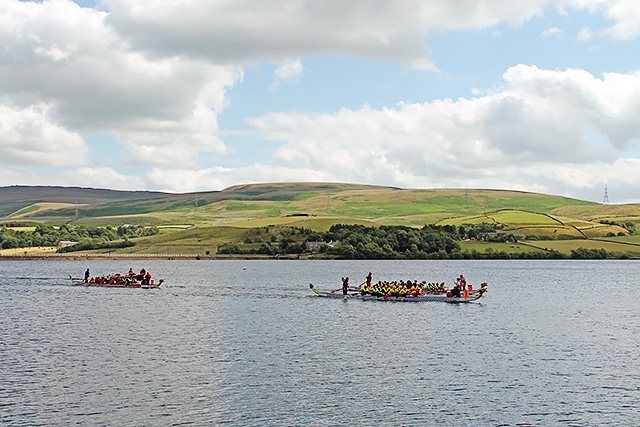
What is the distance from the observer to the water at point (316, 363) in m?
30.9

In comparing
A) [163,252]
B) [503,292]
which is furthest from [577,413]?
[163,252]

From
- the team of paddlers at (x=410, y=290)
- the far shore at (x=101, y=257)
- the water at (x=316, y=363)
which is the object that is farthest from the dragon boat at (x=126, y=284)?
the far shore at (x=101, y=257)

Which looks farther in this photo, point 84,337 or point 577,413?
point 84,337

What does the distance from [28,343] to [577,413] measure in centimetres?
3315

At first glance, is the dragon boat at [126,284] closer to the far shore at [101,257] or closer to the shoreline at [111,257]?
the shoreline at [111,257]

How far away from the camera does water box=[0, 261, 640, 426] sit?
1218 inches

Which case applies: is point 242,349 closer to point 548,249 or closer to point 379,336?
point 379,336

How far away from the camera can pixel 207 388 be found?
34781 mm

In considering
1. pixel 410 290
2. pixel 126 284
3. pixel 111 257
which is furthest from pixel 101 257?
pixel 410 290

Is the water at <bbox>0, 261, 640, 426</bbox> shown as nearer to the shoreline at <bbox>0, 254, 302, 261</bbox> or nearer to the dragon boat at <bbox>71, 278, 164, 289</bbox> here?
the dragon boat at <bbox>71, 278, 164, 289</bbox>

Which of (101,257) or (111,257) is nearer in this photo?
(111,257)

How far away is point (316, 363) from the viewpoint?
4062 cm

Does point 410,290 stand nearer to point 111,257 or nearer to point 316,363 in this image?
point 316,363

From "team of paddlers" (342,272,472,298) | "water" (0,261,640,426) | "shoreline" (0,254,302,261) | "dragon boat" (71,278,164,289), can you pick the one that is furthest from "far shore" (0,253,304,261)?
"water" (0,261,640,426)
